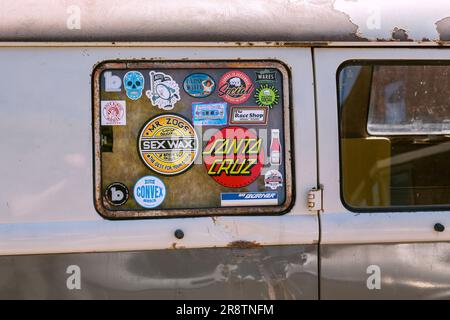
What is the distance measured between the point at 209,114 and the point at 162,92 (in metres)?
0.24

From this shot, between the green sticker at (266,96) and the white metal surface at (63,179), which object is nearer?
the white metal surface at (63,179)

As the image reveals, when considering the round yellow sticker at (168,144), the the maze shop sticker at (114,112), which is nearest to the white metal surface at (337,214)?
the round yellow sticker at (168,144)

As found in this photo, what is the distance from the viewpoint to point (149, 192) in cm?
262

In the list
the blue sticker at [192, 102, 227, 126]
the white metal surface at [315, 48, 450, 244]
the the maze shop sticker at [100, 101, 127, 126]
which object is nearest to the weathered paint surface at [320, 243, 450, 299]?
the white metal surface at [315, 48, 450, 244]

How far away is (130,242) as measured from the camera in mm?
2562

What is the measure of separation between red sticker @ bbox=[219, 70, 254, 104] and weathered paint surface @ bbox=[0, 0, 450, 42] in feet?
0.56

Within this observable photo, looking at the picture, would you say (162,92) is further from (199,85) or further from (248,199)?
(248,199)

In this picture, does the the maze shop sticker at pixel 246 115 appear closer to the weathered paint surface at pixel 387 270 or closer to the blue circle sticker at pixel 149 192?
the blue circle sticker at pixel 149 192

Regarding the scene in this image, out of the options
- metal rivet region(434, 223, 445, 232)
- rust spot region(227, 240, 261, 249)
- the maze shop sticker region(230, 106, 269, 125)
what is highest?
the maze shop sticker region(230, 106, 269, 125)

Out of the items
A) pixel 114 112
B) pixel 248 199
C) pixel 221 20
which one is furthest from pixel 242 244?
pixel 221 20

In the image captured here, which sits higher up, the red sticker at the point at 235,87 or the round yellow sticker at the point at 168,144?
the red sticker at the point at 235,87

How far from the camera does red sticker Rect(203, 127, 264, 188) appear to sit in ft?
8.68

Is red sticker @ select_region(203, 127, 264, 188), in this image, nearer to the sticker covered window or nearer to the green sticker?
the sticker covered window

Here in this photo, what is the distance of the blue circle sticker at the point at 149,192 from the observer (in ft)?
8.57
